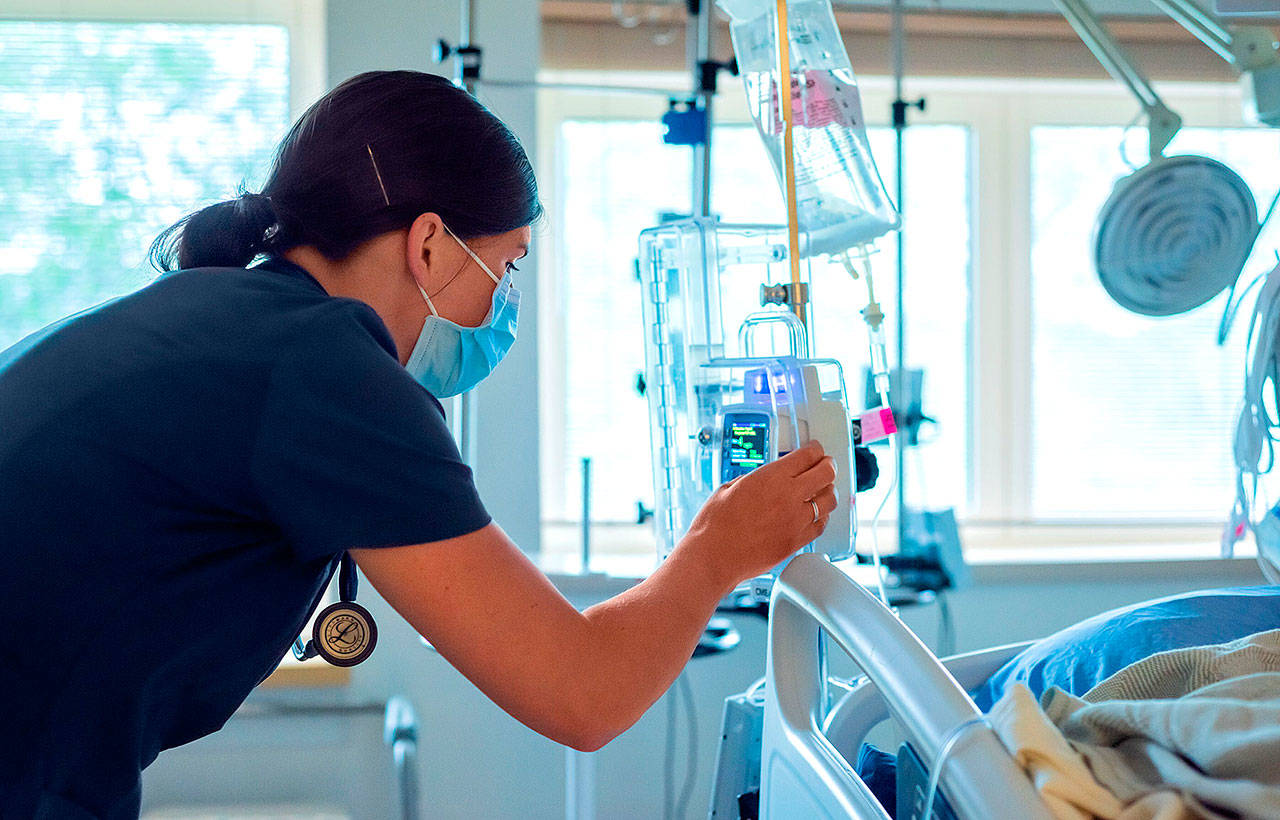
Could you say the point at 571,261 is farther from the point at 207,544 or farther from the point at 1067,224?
the point at 207,544

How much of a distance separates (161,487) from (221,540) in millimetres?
→ 61

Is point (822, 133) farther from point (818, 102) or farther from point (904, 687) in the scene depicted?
point (904, 687)

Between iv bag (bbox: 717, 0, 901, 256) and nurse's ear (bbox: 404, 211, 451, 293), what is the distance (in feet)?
1.40

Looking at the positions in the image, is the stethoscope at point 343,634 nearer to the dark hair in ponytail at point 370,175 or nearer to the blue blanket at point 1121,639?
the dark hair in ponytail at point 370,175

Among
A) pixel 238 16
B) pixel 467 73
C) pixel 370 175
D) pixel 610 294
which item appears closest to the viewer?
pixel 370 175

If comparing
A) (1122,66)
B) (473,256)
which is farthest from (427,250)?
(1122,66)

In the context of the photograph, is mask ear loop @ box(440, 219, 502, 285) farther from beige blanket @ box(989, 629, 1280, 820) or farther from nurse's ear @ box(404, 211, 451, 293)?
beige blanket @ box(989, 629, 1280, 820)

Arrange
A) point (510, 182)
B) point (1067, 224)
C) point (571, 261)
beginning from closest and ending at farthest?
point (510, 182)
point (571, 261)
point (1067, 224)

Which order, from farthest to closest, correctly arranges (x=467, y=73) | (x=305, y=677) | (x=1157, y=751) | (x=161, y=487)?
(x=305, y=677)
(x=467, y=73)
(x=161, y=487)
(x=1157, y=751)

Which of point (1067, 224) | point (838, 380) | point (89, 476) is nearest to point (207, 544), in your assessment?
point (89, 476)

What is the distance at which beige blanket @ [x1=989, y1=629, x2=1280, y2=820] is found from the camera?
566 mm

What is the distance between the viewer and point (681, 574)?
0.91 m

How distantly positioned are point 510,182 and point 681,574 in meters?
0.41

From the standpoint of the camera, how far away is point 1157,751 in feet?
2.06
